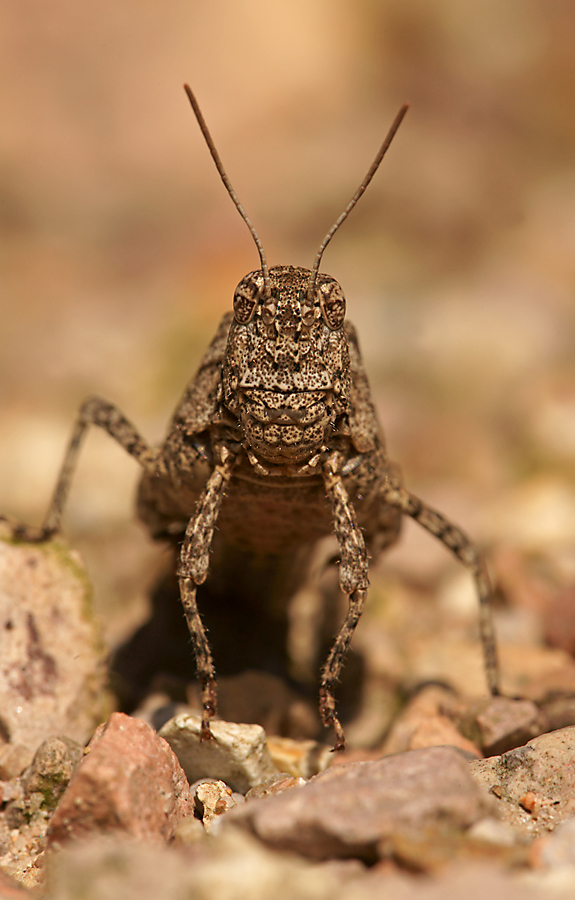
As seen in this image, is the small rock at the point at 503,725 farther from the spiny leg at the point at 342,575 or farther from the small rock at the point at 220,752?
the small rock at the point at 220,752

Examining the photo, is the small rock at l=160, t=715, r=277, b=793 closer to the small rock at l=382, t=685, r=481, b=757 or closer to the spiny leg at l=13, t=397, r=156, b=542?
the small rock at l=382, t=685, r=481, b=757

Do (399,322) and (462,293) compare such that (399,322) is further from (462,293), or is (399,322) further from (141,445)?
(141,445)

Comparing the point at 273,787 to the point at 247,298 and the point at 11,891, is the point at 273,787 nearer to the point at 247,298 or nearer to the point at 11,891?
the point at 11,891

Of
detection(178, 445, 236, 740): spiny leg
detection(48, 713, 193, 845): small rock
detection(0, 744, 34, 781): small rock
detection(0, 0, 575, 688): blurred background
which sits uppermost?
detection(0, 0, 575, 688): blurred background

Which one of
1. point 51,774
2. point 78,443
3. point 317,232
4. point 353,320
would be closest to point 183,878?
point 51,774

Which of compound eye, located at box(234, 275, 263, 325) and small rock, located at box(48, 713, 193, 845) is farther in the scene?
compound eye, located at box(234, 275, 263, 325)

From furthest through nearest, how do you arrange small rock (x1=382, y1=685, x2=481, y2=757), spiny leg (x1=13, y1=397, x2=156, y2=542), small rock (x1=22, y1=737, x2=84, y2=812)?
spiny leg (x1=13, y1=397, x2=156, y2=542) < small rock (x1=382, y1=685, x2=481, y2=757) < small rock (x1=22, y1=737, x2=84, y2=812)

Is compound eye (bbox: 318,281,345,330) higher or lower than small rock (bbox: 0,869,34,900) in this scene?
higher

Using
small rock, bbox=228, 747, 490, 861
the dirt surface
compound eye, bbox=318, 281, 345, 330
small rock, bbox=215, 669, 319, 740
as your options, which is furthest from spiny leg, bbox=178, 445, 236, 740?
small rock, bbox=228, 747, 490, 861
